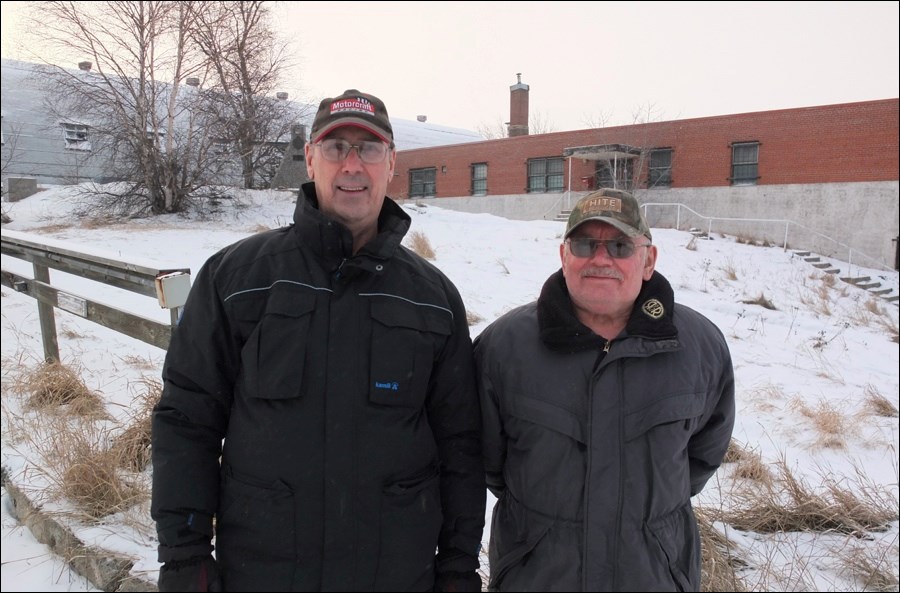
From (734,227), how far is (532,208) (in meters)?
9.26

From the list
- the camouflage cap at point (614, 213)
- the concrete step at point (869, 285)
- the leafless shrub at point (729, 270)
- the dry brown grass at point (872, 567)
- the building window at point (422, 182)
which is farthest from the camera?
the building window at point (422, 182)

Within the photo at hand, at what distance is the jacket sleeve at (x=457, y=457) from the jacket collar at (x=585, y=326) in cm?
31

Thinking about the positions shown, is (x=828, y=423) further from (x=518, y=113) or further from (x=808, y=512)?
(x=518, y=113)

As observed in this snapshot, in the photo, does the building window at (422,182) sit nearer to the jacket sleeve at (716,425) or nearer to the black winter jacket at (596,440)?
the jacket sleeve at (716,425)

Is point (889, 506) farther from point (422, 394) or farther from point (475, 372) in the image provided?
point (422, 394)

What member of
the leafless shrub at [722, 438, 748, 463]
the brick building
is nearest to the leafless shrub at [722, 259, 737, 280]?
the brick building

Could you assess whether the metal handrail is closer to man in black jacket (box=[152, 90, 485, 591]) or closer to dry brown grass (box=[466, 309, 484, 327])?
dry brown grass (box=[466, 309, 484, 327])

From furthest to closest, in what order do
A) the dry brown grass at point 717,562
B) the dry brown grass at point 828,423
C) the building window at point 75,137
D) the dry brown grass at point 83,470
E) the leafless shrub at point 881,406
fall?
the building window at point 75,137 → the leafless shrub at point 881,406 → the dry brown grass at point 828,423 → the dry brown grass at point 83,470 → the dry brown grass at point 717,562

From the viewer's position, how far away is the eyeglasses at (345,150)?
6.67ft

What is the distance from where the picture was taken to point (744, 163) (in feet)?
76.6

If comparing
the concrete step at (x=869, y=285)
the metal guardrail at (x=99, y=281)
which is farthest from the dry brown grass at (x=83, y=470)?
the concrete step at (x=869, y=285)

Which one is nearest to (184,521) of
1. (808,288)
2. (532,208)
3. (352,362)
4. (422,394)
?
(352,362)

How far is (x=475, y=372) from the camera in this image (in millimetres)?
2193

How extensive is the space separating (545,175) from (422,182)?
849 cm
